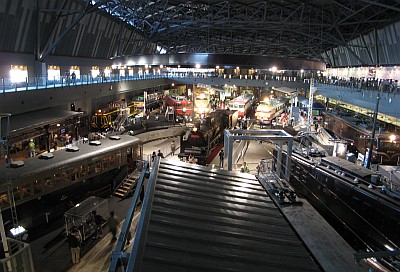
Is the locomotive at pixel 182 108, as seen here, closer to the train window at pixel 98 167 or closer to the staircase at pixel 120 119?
the staircase at pixel 120 119

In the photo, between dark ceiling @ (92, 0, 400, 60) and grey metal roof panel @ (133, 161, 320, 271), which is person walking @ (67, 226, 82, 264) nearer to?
grey metal roof panel @ (133, 161, 320, 271)

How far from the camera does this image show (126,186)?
1517 centimetres

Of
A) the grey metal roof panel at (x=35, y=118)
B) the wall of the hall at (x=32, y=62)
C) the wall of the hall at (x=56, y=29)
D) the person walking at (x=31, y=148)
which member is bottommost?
the person walking at (x=31, y=148)

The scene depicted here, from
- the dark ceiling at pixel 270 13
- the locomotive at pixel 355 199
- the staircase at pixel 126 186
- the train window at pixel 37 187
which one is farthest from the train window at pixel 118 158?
the dark ceiling at pixel 270 13

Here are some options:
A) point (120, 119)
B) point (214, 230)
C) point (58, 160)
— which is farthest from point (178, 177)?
point (120, 119)

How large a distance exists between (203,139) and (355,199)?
11684mm

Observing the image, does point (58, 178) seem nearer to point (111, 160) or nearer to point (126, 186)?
point (111, 160)

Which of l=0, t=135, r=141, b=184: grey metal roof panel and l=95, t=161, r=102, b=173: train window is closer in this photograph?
l=0, t=135, r=141, b=184: grey metal roof panel

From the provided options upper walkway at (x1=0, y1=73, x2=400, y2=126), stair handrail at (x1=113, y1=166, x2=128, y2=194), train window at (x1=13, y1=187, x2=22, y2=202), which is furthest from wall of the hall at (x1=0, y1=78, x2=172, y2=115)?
train window at (x1=13, y1=187, x2=22, y2=202)

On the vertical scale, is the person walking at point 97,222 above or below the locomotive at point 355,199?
below

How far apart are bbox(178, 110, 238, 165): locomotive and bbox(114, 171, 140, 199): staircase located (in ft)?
14.6

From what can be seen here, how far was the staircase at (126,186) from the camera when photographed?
48.1ft

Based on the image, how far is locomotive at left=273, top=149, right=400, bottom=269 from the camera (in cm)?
945

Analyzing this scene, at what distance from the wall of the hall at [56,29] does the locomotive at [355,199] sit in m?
21.6
